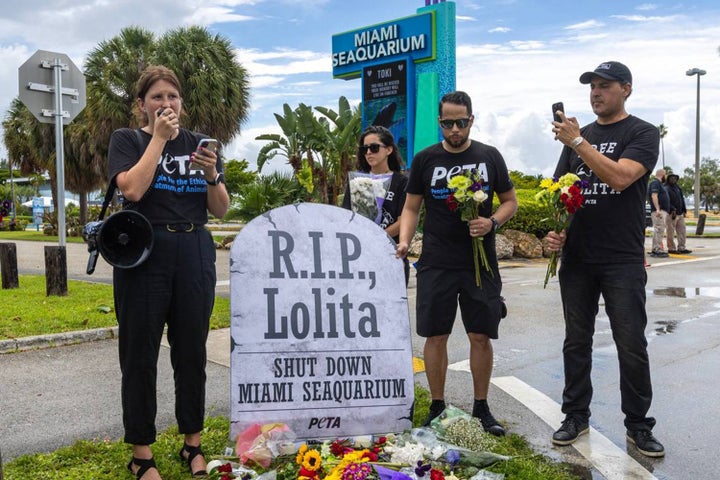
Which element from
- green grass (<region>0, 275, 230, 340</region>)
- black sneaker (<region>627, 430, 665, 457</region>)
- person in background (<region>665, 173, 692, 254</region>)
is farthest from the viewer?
person in background (<region>665, 173, 692, 254</region>)

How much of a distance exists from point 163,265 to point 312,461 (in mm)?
1188

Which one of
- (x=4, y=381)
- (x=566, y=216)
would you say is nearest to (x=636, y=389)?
(x=566, y=216)

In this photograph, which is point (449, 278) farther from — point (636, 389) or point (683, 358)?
point (683, 358)

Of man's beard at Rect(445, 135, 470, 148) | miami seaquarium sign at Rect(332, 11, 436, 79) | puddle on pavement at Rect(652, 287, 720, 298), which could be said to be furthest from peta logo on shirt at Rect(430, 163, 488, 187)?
miami seaquarium sign at Rect(332, 11, 436, 79)

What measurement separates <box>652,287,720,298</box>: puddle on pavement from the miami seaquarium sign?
784 cm

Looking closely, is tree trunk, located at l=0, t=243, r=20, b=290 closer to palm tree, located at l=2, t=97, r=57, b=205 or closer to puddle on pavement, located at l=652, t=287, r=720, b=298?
puddle on pavement, located at l=652, t=287, r=720, b=298

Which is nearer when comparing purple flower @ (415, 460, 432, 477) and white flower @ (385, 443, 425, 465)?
purple flower @ (415, 460, 432, 477)

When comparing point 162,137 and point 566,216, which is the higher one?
point 162,137

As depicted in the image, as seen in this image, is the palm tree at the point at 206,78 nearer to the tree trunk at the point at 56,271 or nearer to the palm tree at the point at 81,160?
the palm tree at the point at 81,160

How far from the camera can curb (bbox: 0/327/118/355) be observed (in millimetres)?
6570

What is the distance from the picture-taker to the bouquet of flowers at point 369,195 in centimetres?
470

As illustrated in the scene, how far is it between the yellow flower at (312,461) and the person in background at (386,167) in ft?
5.26

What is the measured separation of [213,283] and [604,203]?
229 cm

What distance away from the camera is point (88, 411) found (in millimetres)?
4777
